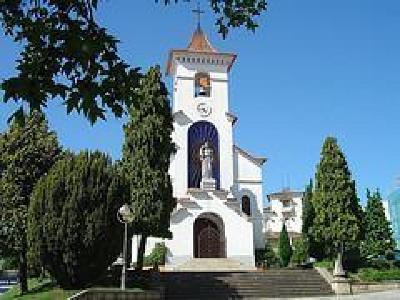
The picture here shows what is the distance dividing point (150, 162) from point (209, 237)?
13360 millimetres

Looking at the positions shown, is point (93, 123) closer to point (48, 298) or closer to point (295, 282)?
point (48, 298)

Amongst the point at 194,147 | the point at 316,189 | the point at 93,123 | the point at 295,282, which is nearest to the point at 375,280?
the point at 295,282

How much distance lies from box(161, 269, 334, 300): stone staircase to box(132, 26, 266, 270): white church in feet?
25.5

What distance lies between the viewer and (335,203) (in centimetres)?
3244

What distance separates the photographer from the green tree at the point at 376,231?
121ft

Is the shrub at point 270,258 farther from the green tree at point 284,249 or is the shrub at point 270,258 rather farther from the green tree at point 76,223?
the green tree at point 76,223

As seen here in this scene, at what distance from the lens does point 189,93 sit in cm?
4509

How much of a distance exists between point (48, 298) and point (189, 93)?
85.7ft

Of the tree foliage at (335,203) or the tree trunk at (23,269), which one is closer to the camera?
the tree trunk at (23,269)

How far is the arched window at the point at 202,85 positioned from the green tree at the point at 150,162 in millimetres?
15732

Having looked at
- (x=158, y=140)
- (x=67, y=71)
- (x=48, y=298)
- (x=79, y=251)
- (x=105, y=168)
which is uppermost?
(x=158, y=140)

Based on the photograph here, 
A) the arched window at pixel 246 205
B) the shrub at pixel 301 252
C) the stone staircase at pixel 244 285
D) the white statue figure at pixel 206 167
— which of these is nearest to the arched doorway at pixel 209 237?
the white statue figure at pixel 206 167

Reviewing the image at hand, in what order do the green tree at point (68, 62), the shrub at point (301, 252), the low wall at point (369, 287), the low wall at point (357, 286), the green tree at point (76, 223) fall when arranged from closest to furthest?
1. the green tree at point (68, 62)
2. the green tree at point (76, 223)
3. the low wall at point (357, 286)
4. the low wall at point (369, 287)
5. the shrub at point (301, 252)

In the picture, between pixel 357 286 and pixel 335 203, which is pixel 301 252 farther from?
pixel 357 286
